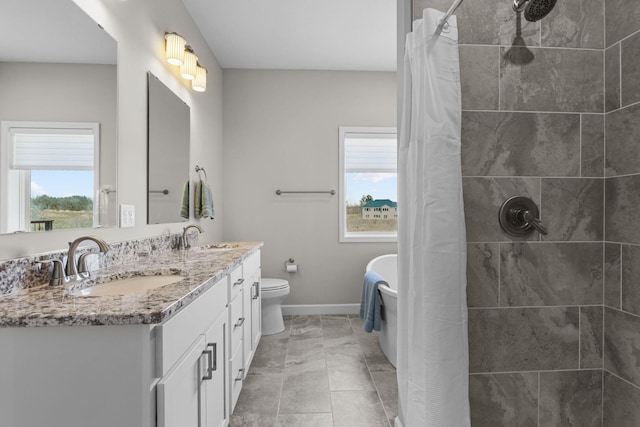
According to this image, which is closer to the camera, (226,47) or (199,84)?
(199,84)

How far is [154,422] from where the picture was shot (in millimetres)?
860

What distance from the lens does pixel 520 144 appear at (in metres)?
1.27

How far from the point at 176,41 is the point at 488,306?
247cm

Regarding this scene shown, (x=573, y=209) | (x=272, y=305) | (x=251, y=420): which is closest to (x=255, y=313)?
(x=272, y=305)

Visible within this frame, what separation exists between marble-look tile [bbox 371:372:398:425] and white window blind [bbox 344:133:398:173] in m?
2.14

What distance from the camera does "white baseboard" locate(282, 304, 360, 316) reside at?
11.5 ft

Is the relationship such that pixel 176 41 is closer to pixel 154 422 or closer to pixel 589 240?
pixel 154 422

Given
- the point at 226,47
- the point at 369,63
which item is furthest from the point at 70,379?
the point at 369,63

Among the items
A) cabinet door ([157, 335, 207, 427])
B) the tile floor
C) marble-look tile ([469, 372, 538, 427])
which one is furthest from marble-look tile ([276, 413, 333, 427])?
marble-look tile ([469, 372, 538, 427])

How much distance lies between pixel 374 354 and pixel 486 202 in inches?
67.8

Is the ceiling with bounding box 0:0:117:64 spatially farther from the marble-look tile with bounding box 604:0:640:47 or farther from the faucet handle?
the marble-look tile with bounding box 604:0:640:47

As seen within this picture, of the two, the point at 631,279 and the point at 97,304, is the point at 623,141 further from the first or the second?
the point at 97,304

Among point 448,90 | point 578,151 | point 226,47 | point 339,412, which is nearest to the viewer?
point 448,90

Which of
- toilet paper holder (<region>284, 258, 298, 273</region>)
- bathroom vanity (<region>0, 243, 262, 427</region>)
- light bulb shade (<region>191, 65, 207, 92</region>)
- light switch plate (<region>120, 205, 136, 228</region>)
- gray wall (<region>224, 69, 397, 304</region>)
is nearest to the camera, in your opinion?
bathroom vanity (<region>0, 243, 262, 427</region>)
